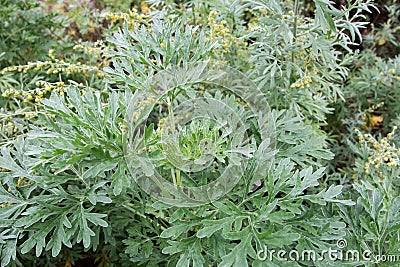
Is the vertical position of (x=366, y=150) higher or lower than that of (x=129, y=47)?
lower

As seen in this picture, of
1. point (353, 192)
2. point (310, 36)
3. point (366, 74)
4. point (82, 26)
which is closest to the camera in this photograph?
point (310, 36)

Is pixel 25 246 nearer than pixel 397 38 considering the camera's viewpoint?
Yes

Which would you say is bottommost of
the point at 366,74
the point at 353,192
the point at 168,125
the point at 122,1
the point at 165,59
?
the point at 353,192

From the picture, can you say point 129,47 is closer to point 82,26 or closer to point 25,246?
point 25,246

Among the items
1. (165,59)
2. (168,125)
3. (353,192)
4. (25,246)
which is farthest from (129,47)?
(353,192)

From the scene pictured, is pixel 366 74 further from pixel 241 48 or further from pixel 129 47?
pixel 129 47

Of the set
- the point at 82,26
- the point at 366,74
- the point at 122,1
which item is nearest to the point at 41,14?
the point at 82,26

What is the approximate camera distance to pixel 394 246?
4.00ft

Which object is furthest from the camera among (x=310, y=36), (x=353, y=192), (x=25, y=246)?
(x=353, y=192)

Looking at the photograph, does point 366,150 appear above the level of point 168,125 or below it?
below

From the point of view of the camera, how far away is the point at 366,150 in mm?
1808

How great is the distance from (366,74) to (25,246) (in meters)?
1.85

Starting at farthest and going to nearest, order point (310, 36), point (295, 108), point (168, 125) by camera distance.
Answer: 1. point (295, 108)
2. point (310, 36)
3. point (168, 125)

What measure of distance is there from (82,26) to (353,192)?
185cm
